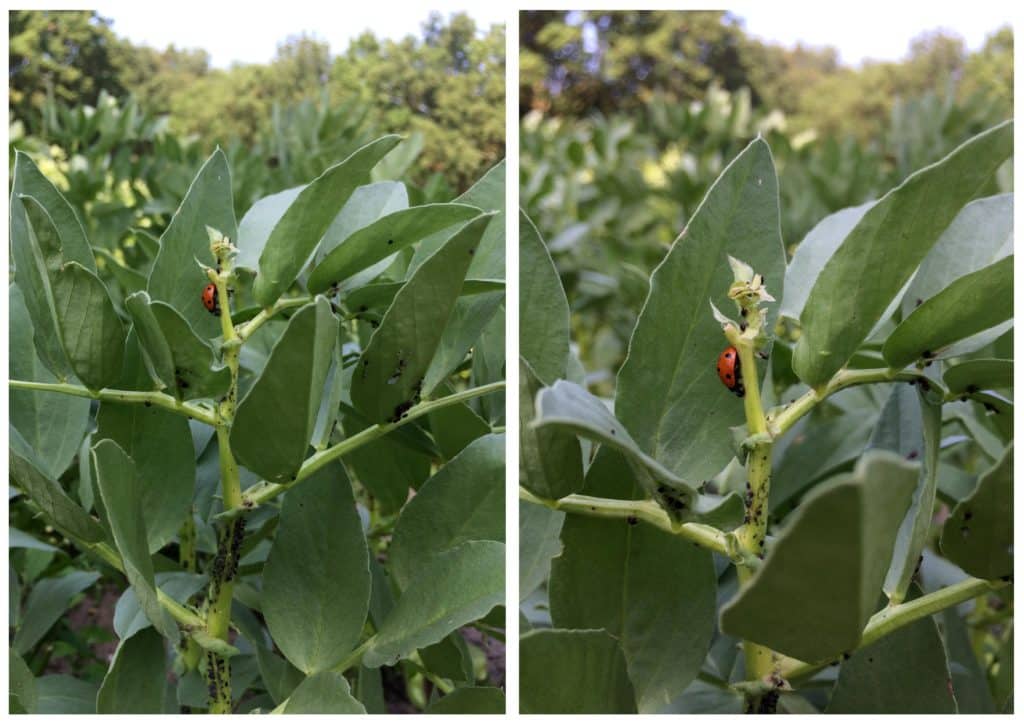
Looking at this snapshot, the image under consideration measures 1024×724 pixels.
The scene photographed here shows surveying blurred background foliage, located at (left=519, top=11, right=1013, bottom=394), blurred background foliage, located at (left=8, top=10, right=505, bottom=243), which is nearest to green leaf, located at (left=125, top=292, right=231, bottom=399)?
blurred background foliage, located at (left=8, top=10, right=505, bottom=243)

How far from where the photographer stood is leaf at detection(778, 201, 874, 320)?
385mm

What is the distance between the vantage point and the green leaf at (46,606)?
1.79ft

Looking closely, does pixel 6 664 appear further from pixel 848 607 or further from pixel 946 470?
pixel 946 470

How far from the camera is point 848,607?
0.27 m

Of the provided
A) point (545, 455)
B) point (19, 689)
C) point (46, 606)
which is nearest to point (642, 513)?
point (545, 455)

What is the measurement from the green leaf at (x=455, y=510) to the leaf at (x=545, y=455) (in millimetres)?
60

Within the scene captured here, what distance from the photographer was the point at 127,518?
356 millimetres

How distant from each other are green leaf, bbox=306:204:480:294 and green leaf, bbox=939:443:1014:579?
201 millimetres

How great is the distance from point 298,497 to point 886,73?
20.1 feet

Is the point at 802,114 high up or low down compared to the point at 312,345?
up

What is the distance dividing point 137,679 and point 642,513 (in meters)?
0.22

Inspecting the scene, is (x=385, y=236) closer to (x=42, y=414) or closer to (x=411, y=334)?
(x=411, y=334)

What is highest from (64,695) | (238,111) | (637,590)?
(238,111)
